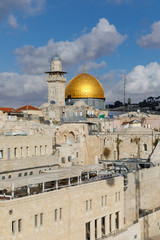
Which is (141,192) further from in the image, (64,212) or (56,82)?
(56,82)

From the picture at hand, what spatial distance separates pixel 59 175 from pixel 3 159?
7.26 meters

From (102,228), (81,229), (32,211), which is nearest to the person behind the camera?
(32,211)

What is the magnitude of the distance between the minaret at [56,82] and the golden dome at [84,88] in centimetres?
439

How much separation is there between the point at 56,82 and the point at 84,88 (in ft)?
22.0

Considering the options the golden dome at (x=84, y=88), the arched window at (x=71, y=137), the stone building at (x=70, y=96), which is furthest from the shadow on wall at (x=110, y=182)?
the golden dome at (x=84, y=88)

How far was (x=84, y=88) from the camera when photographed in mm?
76562

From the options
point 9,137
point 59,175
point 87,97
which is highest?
point 87,97

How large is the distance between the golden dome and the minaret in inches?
173

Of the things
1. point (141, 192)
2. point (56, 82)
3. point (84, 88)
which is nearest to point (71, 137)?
point (141, 192)

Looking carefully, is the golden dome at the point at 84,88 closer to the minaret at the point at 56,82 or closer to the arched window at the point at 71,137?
the minaret at the point at 56,82

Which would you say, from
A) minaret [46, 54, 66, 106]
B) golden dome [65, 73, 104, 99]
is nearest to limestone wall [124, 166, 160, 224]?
minaret [46, 54, 66, 106]

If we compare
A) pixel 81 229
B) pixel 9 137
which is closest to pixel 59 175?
pixel 81 229

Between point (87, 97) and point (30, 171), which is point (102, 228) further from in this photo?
point (87, 97)

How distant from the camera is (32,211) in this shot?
20578 millimetres
